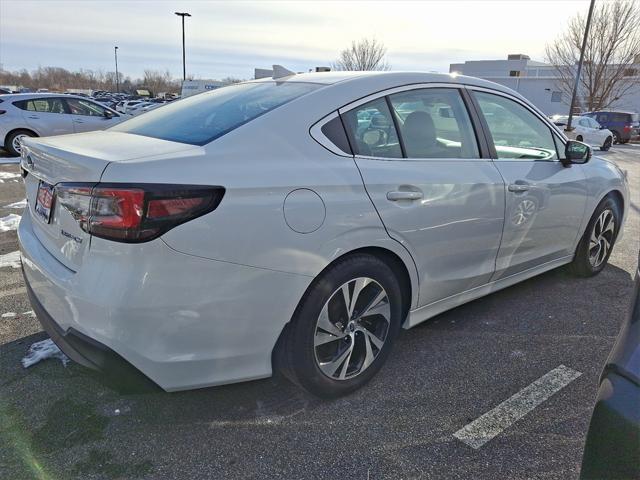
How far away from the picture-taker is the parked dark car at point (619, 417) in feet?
4.32

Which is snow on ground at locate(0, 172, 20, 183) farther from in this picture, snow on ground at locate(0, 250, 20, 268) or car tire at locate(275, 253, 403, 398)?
car tire at locate(275, 253, 403, 398)

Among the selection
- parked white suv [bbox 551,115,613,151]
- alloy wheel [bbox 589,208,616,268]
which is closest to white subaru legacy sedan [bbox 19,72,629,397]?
alloy wheel [bbox 589,208,616,268]

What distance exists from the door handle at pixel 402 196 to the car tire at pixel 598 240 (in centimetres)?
229

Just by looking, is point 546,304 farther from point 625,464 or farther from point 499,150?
point 625,464

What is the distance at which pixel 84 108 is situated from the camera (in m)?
11.3

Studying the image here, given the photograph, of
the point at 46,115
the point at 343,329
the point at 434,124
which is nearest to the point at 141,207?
the point at 343,329

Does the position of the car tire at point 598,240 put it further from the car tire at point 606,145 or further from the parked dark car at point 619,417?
the car tire at point 606,145

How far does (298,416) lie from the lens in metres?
2.44

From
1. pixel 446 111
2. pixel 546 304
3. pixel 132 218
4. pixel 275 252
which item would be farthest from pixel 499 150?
pixel 132 218

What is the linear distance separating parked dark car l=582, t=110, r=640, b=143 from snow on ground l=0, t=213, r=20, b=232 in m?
24.9

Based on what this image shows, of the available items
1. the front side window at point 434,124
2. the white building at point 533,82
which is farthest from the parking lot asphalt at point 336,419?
the white building at point 533,82

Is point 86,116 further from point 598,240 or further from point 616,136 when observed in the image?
point 616,136

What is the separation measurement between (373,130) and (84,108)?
10.8m

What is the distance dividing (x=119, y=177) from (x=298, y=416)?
4.65 feet
